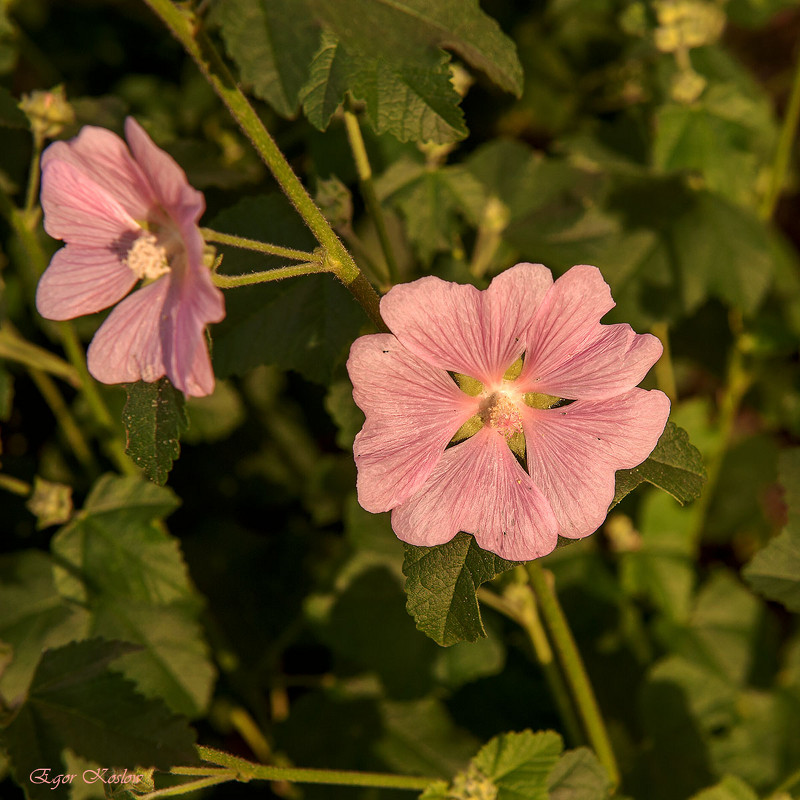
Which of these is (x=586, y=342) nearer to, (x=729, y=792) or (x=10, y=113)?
(x=729, y=792)

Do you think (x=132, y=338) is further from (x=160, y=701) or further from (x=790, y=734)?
(x=790, y=734)

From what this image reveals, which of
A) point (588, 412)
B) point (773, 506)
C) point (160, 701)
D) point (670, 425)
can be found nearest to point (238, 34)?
point (588, 412)

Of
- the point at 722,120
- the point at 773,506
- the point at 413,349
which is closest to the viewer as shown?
the point at 413,349

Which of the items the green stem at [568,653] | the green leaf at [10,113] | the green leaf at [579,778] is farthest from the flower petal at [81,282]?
the green leaf at [579,778]

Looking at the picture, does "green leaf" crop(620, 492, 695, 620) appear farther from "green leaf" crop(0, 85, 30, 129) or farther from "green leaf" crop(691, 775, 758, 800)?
"green leaf" crop(0, 85, 30, 129)

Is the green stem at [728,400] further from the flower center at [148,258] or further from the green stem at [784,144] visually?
the flower center at [148,258]

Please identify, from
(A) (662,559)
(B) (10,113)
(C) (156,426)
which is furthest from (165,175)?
(A) (662,559)
